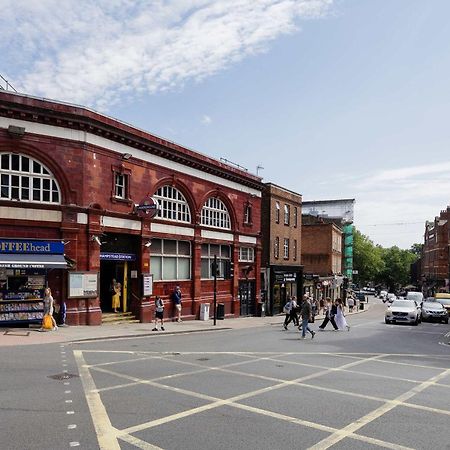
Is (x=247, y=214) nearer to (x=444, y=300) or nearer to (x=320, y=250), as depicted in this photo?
(x=444, y=300)

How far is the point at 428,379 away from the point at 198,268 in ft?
62.5

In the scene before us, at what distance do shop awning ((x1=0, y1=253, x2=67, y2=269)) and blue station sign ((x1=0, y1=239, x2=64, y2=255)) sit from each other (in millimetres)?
189

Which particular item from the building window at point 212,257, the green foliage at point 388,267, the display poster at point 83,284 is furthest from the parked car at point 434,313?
the green foliage at point 388,267

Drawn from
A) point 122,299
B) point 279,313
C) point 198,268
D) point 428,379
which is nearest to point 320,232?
point 279,313

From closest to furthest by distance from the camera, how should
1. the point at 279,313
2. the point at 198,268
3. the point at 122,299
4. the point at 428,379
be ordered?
the point at 428,379, the point at 122,299, the point at 198,268, the point at 279,313

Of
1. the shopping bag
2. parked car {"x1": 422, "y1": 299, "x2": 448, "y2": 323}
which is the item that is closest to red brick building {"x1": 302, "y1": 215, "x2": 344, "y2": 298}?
parked car {"x1": 422, "y1": 299, "x2": 448, "y2": 323}

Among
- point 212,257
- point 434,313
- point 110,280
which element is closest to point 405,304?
point 434,313

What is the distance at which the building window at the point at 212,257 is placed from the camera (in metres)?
31.6

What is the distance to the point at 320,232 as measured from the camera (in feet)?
202

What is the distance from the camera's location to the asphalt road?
23.4 feet

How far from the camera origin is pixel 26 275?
68.4 feet

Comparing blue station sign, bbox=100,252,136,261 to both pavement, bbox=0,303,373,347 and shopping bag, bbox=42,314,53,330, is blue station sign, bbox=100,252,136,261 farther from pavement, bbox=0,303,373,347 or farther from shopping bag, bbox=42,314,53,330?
shopping bag, bbox=42,314,53,330

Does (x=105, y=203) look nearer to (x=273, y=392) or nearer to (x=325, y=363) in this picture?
(x=325, y=363)

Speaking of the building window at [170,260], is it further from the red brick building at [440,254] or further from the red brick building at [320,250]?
the red brick building at [440,254]
